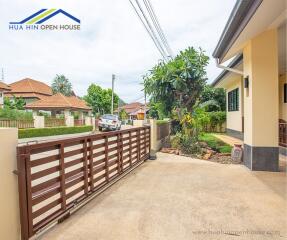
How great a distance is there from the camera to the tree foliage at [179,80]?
34.4 feet

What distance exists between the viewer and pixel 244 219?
11.5ft

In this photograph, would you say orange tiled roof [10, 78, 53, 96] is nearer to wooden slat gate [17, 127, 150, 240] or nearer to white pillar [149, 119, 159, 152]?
white pillar [149, 119, 159, 152]

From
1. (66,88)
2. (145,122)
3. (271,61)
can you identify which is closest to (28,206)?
(271,61)

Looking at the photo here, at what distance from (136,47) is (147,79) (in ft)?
16.3

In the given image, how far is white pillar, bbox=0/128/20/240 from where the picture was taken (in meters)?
2.53

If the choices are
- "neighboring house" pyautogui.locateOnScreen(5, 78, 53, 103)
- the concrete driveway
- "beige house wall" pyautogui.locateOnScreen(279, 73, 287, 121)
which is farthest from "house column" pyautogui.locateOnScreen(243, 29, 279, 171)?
"neighboring house" pyautogui.locateOnScreen(5, 78, 53, 103)

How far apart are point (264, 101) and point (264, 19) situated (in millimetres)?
2167

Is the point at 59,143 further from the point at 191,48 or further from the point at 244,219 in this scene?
the point at 191,48

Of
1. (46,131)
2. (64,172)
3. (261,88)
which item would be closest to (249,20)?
(261,88)

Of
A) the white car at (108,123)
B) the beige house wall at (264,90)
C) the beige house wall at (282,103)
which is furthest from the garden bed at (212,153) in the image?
the white car at (108,123)

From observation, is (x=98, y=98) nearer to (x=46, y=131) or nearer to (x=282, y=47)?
(x=46, y=131)

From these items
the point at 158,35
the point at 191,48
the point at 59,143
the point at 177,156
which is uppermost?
the point at 158,35

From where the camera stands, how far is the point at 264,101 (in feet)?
21.1

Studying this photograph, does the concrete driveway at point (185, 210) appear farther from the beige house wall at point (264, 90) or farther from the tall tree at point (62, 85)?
the tall tree at point (62, 85)
